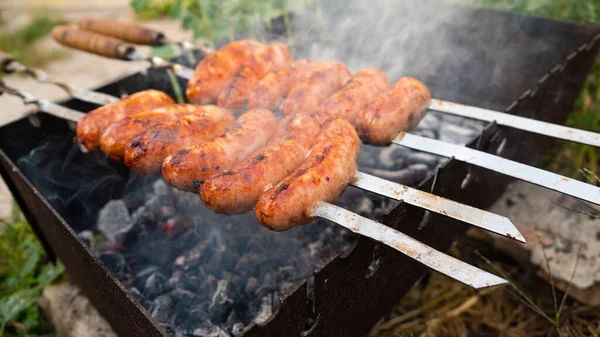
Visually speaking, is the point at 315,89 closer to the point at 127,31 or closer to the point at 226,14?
the point at 127,31

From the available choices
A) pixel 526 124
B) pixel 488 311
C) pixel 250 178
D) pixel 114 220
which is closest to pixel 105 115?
pixel 114 220

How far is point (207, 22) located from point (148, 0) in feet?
2.06

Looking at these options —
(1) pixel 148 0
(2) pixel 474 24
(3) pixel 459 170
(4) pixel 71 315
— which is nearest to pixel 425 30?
(2) pixel 474 24

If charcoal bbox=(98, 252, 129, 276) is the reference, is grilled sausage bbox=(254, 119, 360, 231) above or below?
above

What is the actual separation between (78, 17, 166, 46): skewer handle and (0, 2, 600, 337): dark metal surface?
0.27 metres

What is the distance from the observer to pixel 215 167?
2.03 m

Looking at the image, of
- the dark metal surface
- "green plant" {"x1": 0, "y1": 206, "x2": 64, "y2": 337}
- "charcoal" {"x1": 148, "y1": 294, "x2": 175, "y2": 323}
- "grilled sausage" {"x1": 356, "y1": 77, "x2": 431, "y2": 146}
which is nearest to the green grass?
"green plant" {"x1": 0, "y1": 206, "x2": 64, "y2": 337}

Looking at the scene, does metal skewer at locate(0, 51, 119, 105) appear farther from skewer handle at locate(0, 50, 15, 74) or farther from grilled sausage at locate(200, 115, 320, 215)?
grilled sausage at locate(200, 115, 320, 215)

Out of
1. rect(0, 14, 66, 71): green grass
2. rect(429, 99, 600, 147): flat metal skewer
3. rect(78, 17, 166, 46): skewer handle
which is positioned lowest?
rect(0, 14, 66, 71): green grass

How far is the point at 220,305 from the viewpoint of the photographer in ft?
7.56

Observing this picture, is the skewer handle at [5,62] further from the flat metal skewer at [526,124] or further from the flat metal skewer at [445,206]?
the flat metal skewer at [526,124]

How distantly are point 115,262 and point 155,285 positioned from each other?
35 cm

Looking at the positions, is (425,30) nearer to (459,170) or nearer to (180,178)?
(459,170)

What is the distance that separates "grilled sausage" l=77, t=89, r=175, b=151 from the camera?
2.43 meters
